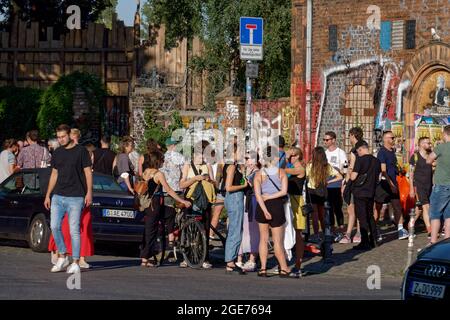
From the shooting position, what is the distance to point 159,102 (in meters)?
36.4

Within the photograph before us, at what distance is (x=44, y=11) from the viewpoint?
45469 mm

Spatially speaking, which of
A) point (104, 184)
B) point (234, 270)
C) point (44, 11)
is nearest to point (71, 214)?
point (234, 270)

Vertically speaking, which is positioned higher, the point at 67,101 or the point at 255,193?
the point at 67,101

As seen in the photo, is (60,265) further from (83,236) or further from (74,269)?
(83,236)

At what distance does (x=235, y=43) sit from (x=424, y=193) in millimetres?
18407

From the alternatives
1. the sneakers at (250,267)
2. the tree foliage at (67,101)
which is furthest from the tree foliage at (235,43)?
the sneakers at (250,267)

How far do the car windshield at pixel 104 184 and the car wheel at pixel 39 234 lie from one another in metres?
1.01

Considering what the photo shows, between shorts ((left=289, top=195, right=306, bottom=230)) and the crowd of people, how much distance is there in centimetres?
1

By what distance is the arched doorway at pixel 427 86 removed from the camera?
27.7 meters

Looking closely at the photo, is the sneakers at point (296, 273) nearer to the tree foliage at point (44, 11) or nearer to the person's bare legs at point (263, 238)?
the person's bare legs at point (263, 238)

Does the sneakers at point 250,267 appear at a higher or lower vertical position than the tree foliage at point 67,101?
lower
